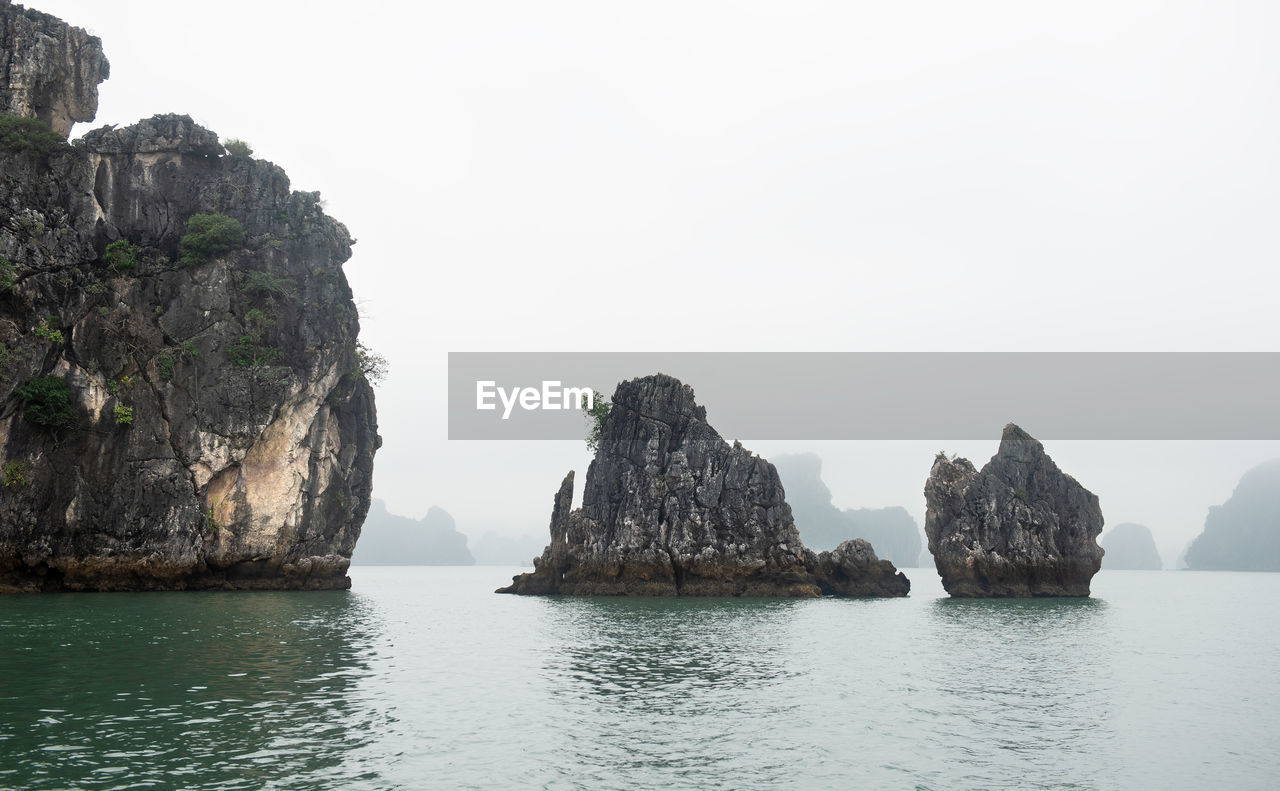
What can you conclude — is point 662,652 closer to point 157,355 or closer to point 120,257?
point 157,355

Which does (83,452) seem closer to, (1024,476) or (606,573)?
(606,573)

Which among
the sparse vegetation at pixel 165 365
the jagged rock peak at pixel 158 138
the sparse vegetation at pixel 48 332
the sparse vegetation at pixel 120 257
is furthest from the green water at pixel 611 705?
the jagged rock peak at pixel 158 138

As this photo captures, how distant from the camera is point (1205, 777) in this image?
17297 millimetres

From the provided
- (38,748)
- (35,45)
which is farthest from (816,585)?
(35,45)

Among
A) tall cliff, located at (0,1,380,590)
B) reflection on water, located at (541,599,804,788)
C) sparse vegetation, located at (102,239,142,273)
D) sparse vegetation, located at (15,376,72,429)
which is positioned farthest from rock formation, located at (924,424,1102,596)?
sparse vegetation, located at (102,239,142,273)

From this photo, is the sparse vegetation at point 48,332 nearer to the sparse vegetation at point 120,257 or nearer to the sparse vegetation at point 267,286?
the sparse vegetation at point 120,257

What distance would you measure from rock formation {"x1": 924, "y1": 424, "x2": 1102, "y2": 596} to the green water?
78.7ft

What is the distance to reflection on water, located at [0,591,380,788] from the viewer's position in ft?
50.7

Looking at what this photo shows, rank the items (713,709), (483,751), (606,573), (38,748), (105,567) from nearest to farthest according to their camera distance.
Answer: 1. (38,748)
2. (483,751)
3. (713,709)
4. (105,567)
5. (606,573)

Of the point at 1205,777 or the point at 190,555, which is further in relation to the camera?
the point at 190,555

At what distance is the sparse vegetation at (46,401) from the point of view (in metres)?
51.7

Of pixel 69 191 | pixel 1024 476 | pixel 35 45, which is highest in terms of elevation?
pixel 35 45

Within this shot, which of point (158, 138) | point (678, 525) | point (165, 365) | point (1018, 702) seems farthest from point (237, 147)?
point (1018, 702)

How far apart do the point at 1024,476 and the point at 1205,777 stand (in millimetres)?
56469
